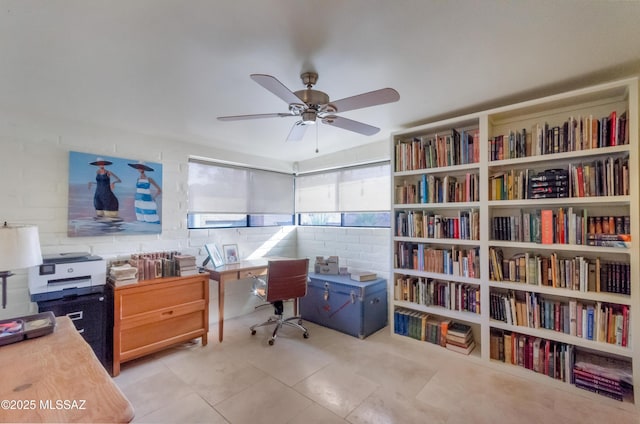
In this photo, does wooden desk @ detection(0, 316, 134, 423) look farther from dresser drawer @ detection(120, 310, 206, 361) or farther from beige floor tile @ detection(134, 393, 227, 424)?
dresser drawer @ detection(120, 310, 206, 361)

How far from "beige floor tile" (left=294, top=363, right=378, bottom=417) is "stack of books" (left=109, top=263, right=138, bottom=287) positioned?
1.68 metres

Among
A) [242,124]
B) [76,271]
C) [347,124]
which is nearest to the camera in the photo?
[347,124]

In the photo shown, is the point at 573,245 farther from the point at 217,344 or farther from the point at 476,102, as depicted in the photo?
the point at 217,344

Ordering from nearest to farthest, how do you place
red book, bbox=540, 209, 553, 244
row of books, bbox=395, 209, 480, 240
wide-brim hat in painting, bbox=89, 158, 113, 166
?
red book, bbox=540, 209, 553, 244 < row of books, bbox=395, 209, 480, 240 < wide-brim hat in painting, bbox=89, 158, 113, 166

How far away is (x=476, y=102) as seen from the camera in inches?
93.5

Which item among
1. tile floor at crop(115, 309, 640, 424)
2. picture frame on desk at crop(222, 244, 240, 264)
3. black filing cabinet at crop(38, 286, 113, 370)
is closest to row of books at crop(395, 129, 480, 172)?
tile floor at crop(115, 309, 640, 424)

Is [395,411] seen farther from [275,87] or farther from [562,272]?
[275,87]

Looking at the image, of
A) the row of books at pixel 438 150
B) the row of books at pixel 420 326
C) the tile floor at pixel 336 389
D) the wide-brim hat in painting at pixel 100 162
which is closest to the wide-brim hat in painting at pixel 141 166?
the wide-brim hat in painting at pixel 100 162

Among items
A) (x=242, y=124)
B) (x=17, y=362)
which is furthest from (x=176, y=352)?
(x=242, y=124)

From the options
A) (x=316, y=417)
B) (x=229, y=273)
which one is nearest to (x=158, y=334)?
(x=229, y=273)

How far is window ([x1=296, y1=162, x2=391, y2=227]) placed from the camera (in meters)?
3.56

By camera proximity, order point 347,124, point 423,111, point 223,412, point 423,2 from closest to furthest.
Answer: point 423,2, point 223,412, point 347,124, point 423,111

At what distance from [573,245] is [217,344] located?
3.19 m

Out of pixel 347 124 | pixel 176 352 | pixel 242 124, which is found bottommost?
pixel 176 352
